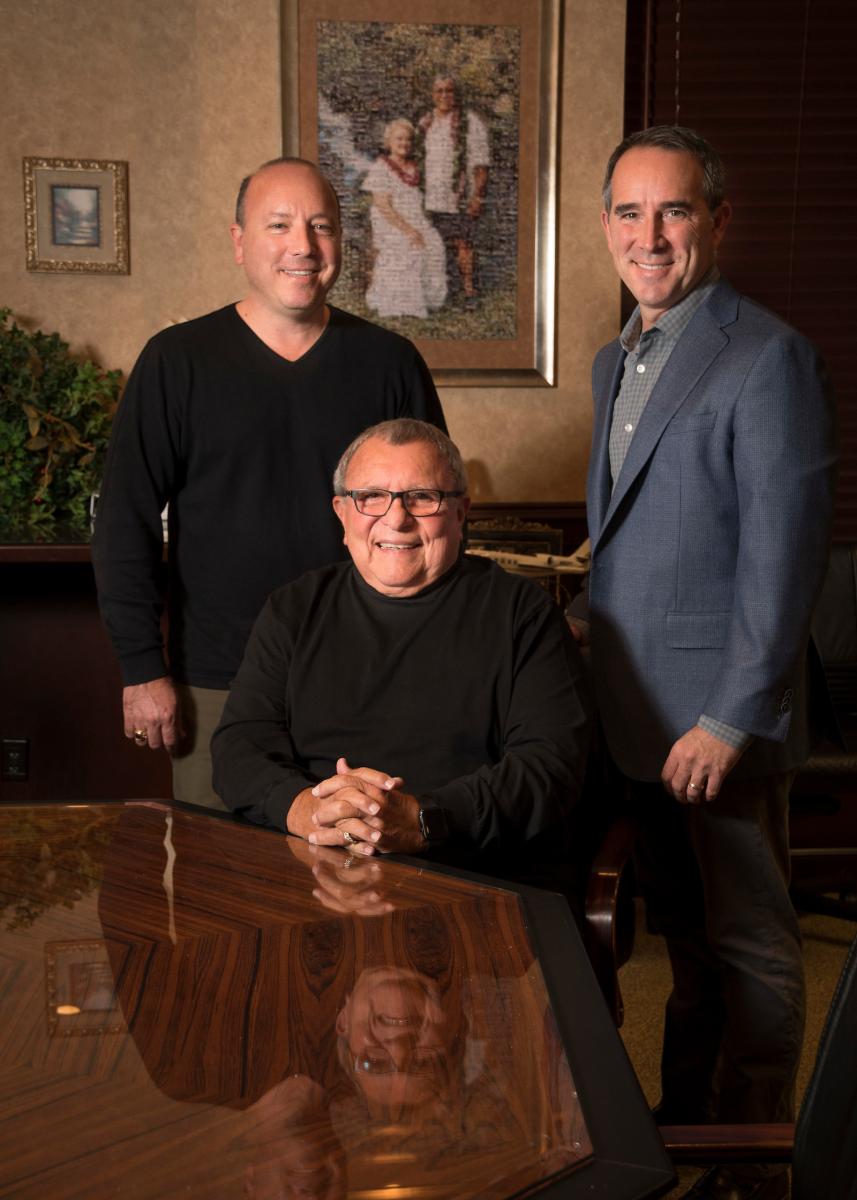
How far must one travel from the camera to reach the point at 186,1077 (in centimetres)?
98

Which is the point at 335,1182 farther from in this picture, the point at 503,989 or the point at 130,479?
the point at 130,479

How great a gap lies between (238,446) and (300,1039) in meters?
1.38

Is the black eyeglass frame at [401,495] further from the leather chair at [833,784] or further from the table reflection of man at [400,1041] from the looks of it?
the leather chair at [833,784]

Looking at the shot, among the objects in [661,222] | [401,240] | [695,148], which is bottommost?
[661,222]

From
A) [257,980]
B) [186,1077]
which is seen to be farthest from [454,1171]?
[257,980]

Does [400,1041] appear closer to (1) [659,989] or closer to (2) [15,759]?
(1) [659,989]

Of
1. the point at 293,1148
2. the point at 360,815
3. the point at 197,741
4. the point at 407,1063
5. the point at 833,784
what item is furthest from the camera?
the point at 833,784

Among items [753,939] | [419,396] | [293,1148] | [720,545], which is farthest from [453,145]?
[293,1148]

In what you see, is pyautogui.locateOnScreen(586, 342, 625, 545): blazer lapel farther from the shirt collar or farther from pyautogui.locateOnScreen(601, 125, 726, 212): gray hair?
pyautogui.locateOnScreen(601, 125, 726, 212): gray hair

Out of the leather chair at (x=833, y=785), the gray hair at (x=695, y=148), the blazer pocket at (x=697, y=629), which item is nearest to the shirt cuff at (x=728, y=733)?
the blazer pocket at (x=697, y=629)

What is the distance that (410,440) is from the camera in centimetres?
196

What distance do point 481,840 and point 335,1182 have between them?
91 centimetres

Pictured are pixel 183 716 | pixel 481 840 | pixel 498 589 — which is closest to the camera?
pixel 481 840

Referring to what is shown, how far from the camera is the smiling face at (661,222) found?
1.89 metres
